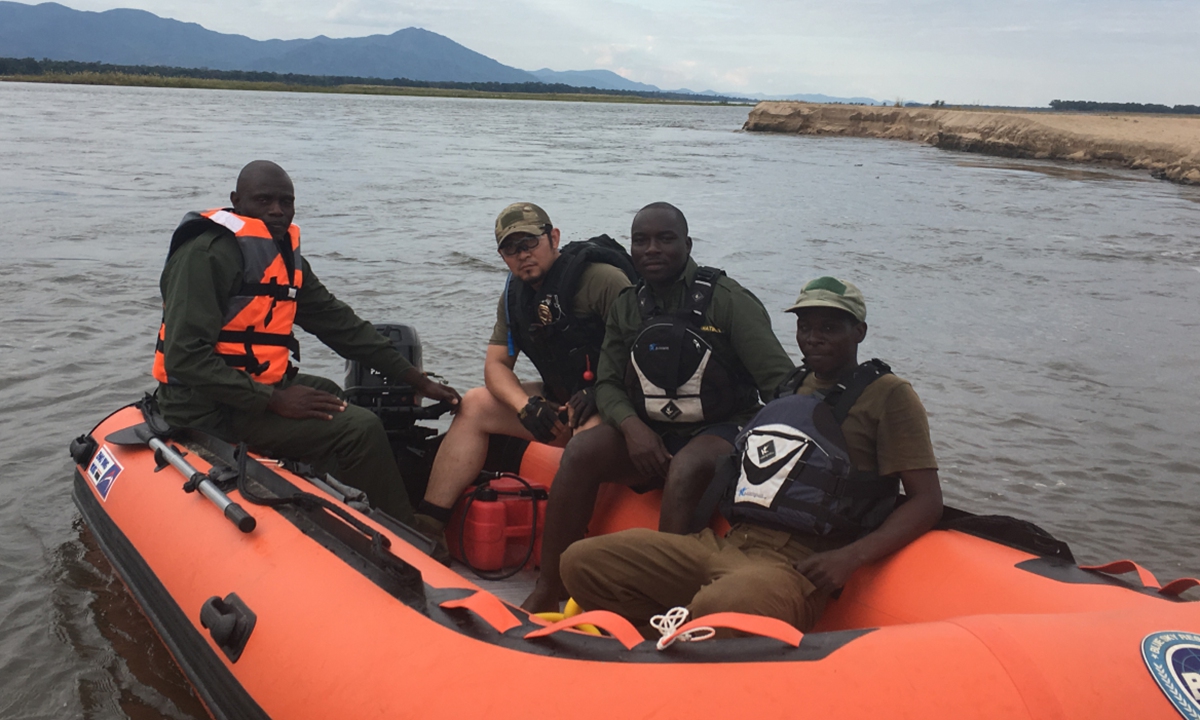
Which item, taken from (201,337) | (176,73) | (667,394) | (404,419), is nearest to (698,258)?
(404,419)

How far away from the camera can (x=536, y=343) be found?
387 centimetres

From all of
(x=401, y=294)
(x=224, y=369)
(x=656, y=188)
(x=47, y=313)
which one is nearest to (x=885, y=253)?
(x=401, y=294)

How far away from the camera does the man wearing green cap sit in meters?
2.55

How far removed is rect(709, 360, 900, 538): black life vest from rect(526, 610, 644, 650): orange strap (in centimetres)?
61

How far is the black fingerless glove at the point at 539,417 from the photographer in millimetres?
3703

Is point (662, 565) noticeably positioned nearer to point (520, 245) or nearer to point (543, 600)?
point (543, 600)

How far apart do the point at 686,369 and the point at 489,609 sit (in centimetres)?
119

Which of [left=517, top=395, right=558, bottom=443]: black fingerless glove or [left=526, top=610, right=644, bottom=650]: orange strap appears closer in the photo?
[left=526, top=610, right=644, bottom=650]: orange strap

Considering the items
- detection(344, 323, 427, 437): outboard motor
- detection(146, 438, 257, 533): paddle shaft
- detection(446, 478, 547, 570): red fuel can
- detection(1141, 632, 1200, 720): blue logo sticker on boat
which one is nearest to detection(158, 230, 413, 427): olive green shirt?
detection(146, 438, 257, 533): paddle shaft

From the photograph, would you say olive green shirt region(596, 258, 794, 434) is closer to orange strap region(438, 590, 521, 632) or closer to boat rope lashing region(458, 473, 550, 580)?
boat rope lashing region(458, 473, 550, 580)

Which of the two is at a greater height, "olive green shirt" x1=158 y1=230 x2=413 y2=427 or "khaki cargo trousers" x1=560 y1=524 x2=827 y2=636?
"olive green shirt" x1=158 y1=230 x2=413 y2=427

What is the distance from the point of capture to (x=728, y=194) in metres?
19.5

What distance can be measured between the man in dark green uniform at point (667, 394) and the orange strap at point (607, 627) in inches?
32.2

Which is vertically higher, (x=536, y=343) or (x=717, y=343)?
(x=717, y=343)
